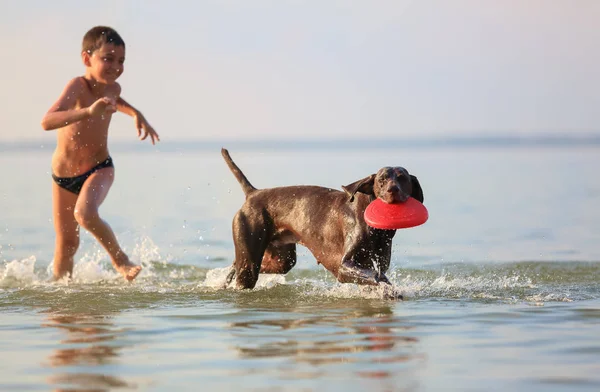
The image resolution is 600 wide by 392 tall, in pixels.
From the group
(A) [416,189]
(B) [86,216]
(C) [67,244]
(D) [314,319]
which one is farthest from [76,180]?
(D) [314,319]

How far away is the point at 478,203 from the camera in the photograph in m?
19.4

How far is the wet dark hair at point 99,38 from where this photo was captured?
10062 mm

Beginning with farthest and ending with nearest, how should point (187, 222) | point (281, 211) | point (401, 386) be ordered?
point (187, 222)
point (281, 211)
point (401, 386)

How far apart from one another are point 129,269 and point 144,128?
127cm

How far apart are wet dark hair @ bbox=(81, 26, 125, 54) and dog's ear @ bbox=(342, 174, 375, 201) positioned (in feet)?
9.24

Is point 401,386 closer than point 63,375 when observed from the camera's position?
Yes

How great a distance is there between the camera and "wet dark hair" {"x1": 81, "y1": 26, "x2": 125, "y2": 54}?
33.0 ft

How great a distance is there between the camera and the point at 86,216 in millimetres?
9914

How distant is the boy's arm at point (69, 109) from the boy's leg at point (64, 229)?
90cm

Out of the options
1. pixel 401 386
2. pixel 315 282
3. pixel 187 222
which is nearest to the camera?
pixel 401 386

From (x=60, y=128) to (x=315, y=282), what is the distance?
8.58 ft

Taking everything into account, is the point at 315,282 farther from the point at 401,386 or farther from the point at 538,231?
the point at 538,231

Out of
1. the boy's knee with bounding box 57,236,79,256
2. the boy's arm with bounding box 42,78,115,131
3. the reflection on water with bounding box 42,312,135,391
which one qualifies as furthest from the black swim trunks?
the reflection on water with bounding box 42,312,135,391

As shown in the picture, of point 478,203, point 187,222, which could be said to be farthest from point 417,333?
point 478,203
